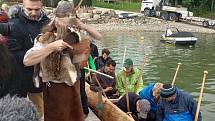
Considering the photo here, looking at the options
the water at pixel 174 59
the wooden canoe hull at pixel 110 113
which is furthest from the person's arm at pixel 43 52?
the water at pixel 174 59

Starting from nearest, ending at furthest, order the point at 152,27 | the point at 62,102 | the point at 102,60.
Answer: the point at 62,102 < the point at 102,60 < the point at 152,27

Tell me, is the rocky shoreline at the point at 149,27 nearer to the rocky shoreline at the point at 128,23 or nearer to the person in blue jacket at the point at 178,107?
the rocky shoreline at the point at 128,23

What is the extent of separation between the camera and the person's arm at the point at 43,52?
3.52 metres

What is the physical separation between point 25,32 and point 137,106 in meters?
3.29

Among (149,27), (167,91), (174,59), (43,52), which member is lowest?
(174,59)

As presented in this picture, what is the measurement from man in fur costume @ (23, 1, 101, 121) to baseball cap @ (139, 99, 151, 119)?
9.47ft

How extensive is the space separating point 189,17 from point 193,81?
28633 mm

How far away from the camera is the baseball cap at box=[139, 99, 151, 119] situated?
6.71 m

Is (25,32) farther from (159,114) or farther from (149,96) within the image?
(149,96)

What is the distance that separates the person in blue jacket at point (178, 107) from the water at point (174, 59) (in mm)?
4044

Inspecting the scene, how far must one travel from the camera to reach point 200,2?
158ft

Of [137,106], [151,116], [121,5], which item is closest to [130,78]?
[137,106]

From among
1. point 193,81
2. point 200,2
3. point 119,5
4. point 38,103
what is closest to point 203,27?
point 200,2

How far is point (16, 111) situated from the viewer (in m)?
1.85
